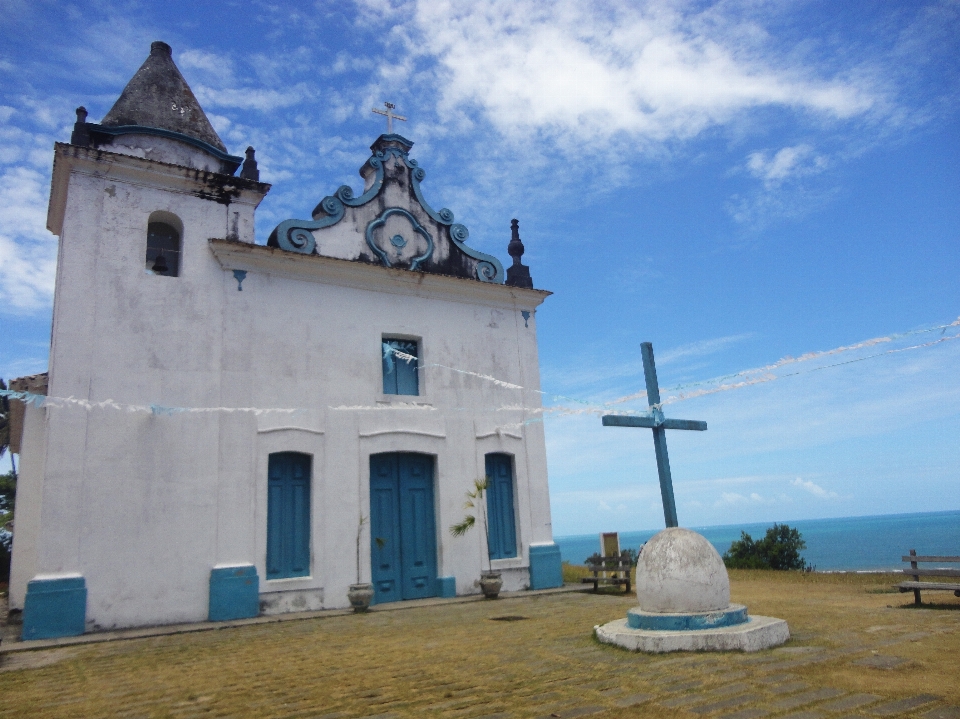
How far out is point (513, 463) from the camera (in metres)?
13.2

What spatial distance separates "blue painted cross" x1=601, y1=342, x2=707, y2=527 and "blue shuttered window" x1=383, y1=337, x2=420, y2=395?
5.40m

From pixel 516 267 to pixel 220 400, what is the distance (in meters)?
6.52

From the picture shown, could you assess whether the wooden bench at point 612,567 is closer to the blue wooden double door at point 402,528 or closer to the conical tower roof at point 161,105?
the blue wooden double door at point 402,528

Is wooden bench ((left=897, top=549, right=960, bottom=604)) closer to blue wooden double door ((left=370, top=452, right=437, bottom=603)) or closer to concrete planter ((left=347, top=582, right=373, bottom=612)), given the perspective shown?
blue wooden double door ((left=370, top=452, right=437, bottom=603))

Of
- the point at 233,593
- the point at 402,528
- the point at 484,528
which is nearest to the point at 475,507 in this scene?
the point at 484,528

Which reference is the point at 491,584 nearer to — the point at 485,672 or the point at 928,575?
the point at 485,672

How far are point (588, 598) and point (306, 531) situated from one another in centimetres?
466

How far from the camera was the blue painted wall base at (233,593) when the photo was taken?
32.2 ft

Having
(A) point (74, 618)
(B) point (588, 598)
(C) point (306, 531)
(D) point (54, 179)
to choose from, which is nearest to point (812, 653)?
(B) point (588, 598)

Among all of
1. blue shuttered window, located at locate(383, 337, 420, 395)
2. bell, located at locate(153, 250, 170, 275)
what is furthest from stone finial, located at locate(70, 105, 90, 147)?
blue shuttered window, located at locate(383, 337, 420, 395)

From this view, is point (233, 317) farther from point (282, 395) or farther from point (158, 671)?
point (158, 671)

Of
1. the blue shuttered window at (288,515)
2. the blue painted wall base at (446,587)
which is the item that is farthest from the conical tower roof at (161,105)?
the blue painted wall base at (446,587)

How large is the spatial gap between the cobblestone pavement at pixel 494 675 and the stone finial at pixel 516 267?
7.37 metres

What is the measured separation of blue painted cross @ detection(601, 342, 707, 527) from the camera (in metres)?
7.46
